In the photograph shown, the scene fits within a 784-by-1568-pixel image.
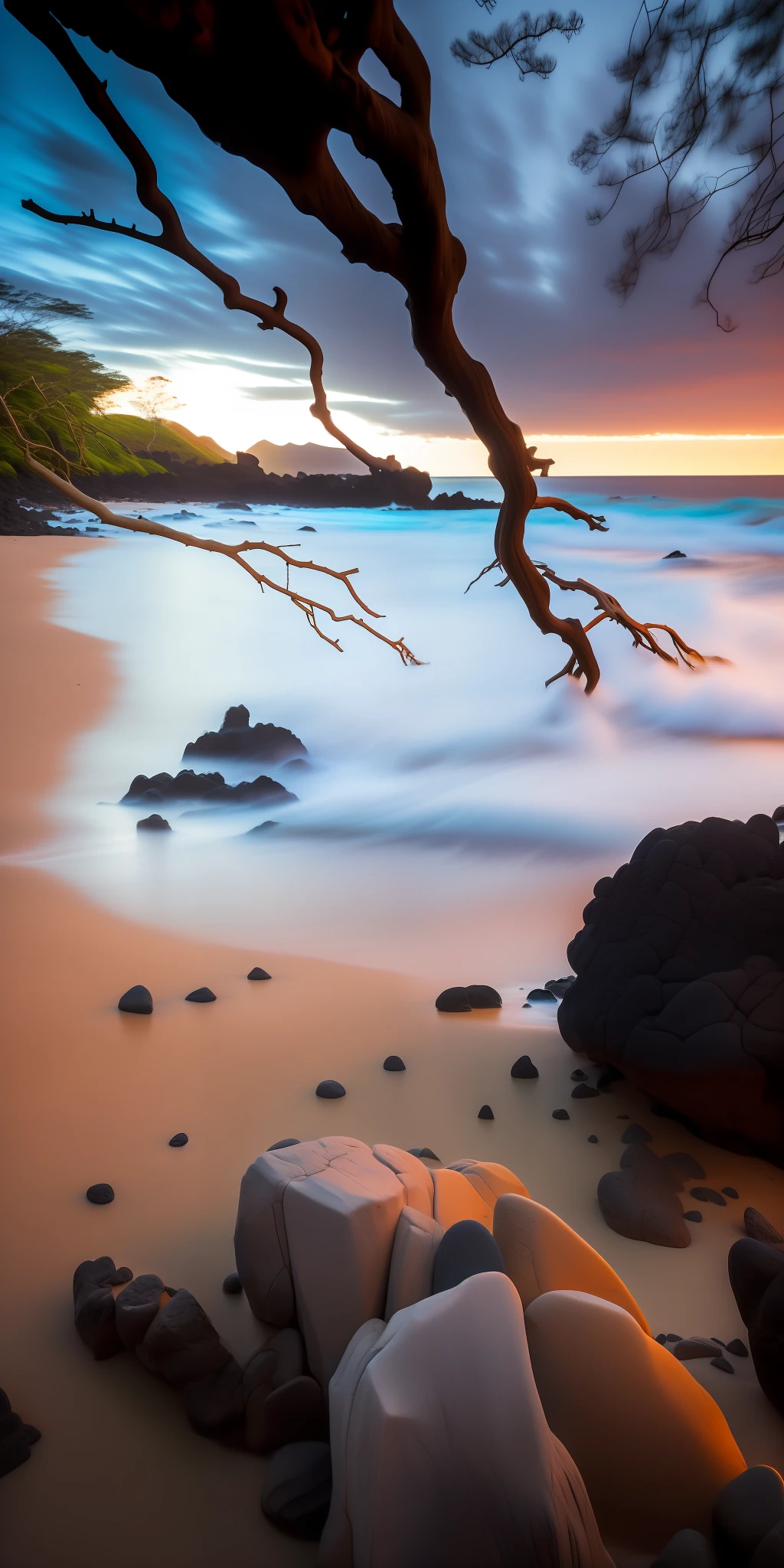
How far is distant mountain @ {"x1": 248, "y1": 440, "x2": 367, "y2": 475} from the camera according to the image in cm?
482

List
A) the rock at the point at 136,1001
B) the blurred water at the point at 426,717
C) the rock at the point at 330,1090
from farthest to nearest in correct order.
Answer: the blurred water at the point at 426,717 < the rock at the point at 136,1001 < the rock at the point at 330,1090

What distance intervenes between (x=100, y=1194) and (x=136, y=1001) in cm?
90

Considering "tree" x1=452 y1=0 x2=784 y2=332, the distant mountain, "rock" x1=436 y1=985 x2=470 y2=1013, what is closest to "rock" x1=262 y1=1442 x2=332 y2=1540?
"rock" x1=436 y1=985 x2=470 y2=1013

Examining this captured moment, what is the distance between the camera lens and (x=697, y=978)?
80.2 inches

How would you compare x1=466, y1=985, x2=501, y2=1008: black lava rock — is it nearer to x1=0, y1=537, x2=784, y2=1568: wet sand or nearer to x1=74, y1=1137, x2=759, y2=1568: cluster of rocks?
x1=0, y1=537, x2=784, y2=1568: wet sand

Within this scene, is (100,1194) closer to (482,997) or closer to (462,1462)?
(462,1462)

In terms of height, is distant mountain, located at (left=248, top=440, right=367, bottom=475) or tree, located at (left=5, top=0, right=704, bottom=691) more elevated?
tree, located at (left=5, top=0, right=704, bottom=691)

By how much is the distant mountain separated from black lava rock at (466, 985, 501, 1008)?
3.21m

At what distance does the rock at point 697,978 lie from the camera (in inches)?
73.0

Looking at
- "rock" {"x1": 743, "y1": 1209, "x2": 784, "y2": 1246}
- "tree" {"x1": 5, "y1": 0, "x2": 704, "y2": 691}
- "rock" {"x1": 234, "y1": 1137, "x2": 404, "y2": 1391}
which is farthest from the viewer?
"rock" {"x1": 743, "y1": 1209, "x2": 784, "y2": 1246}

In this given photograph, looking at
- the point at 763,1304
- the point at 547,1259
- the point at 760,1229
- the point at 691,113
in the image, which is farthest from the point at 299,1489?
the point at 691,113

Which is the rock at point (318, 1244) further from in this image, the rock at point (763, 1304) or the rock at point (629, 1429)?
the rock at point (763, 1304)

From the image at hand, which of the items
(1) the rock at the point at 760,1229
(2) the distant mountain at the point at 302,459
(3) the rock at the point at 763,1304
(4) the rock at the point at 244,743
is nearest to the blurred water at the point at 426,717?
(4) the rock at the point at 244,743

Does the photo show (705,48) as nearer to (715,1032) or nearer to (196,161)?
(715,1032)
